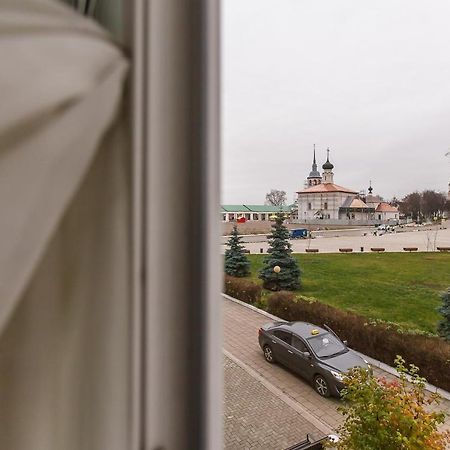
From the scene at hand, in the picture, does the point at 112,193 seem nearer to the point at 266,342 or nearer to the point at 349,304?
the point at 266,342

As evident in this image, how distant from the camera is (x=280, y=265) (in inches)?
180

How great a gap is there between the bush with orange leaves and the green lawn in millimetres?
1911

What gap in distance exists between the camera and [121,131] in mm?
272

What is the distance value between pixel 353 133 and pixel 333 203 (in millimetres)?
6146

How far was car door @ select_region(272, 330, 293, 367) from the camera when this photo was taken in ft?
7.73

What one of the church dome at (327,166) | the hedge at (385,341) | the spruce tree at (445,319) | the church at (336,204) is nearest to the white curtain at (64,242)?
the hedge at (385,341)

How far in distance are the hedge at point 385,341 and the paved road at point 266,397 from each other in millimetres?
196

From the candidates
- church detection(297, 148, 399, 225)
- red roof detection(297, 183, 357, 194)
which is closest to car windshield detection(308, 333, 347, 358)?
church detection(297, 148, 399, 225)

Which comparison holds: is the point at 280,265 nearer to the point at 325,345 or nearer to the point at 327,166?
the point at 325,345

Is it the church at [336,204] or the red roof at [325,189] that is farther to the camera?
the red roof at [325,189]

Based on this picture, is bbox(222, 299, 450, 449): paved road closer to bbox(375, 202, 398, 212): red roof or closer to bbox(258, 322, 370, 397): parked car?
bbox(258, 322, 370, 397): parked car

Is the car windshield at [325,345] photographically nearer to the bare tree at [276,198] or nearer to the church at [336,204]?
the bare tree at [276,198]

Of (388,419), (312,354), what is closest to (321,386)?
(312,354)

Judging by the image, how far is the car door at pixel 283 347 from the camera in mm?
2355
